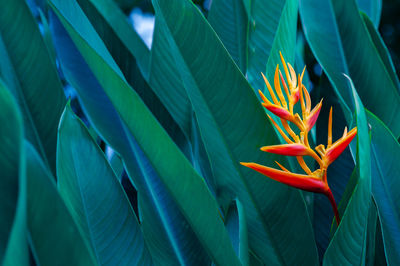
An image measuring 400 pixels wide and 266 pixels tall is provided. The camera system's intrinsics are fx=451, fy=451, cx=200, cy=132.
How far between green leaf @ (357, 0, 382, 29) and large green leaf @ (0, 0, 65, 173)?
2.03 feet

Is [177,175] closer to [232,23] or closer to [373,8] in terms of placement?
[232,23]

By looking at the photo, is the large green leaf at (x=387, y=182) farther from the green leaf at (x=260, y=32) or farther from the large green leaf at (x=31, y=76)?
the large green leaf at (x=31, y=76)

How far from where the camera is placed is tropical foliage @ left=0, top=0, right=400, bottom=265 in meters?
0.34

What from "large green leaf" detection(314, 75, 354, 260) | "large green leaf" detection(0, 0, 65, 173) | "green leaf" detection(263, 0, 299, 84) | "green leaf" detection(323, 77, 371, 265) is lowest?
"large green leaf" detection(314, 75, 354, 260)

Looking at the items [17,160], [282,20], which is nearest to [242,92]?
[282,20]

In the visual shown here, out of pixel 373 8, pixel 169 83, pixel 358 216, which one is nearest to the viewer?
pixel 358 216

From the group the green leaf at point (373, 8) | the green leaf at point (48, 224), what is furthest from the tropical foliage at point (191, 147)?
the green leaf at point (373, 8)

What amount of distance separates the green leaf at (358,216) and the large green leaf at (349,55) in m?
0.23

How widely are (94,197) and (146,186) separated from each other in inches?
4.5

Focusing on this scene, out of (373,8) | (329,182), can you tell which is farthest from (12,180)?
(373,8)

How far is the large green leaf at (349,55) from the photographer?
584 mm

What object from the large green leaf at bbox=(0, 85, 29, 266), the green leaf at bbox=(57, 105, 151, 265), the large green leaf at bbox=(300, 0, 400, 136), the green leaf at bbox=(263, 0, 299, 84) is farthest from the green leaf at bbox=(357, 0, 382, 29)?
the large green leaf at bbox=(0, 85, 29, 266)

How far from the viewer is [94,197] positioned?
399 millimetres

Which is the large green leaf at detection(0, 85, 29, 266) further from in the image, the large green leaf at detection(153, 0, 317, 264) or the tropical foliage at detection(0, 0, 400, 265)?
the large green leaf at detection(153, 0, 317, 264)
